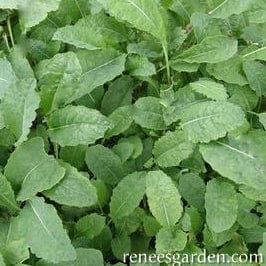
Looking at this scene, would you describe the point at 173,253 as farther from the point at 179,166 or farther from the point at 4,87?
the point at 4,87

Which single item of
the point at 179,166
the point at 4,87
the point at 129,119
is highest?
the point at 4,87

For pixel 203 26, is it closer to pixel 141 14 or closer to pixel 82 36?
pixel 141 14

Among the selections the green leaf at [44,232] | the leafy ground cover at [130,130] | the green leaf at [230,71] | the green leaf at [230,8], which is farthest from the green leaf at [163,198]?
the green leaf at [230,8]

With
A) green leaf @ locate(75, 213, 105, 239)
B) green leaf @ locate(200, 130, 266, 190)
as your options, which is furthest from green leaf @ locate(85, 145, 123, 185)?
green leaf @ locate(200, 130, 266, 190)

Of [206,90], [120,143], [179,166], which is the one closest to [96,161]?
[120,143]

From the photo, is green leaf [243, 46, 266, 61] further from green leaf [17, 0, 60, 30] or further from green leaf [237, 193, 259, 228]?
green leaf [17, 0, 60, 30]

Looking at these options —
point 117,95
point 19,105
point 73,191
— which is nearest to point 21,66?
point 19,105
